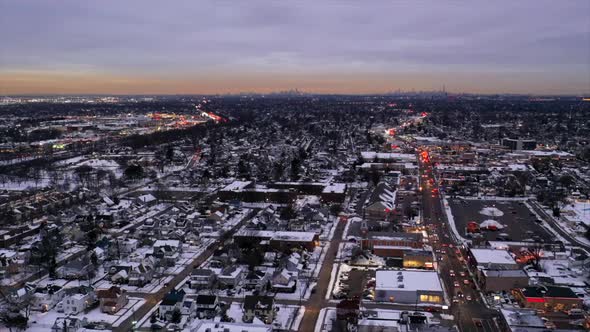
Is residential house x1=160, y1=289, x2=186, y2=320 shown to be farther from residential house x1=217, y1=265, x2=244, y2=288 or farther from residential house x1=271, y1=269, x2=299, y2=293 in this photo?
residential house x1=271, y1=269, x2=299, y2=293

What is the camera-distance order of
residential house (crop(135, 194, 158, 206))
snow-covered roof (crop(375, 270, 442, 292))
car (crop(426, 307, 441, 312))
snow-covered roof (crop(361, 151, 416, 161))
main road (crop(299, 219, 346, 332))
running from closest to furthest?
1. main road (crop(299, 219, 346, 332))
2. car (crop(426, 307, 441, 312))
3. snow-covered roof (crop(375, 270, 442, 292))
4. residential house (crop(135, 194, 158, 206))
5. snow-covered roof (crop(361, 151, 416, 161))

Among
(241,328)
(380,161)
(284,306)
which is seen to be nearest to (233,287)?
(284,306)

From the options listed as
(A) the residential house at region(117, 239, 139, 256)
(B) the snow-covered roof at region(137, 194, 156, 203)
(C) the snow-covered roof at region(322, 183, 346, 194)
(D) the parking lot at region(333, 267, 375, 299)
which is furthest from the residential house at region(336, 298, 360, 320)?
(B) the snow-covered roof at region(137, 194, 156, 203)

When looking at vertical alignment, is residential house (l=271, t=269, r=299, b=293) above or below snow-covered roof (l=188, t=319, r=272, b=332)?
below

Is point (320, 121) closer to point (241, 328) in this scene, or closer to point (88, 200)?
point (88, 200)

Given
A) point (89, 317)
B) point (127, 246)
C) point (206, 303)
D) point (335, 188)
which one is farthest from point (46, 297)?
point (335, 188)

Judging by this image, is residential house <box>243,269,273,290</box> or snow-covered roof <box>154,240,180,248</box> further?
snow-covered roof <box>154,240,180,248</box>
